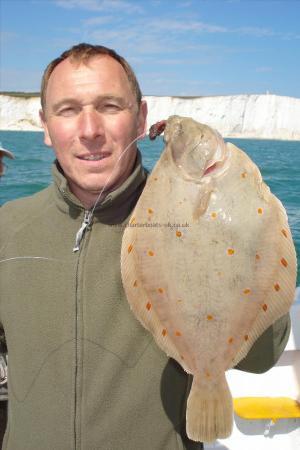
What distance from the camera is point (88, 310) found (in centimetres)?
179

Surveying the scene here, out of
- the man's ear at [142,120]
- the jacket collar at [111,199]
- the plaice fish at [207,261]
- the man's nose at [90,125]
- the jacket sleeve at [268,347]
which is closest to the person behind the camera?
the plaice fish at [207,261]

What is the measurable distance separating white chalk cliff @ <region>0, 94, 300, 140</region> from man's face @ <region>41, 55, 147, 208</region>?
70.9m

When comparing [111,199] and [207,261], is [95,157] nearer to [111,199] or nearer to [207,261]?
[111,199]

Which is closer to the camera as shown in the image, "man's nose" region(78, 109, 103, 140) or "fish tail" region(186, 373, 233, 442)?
"fish tail" region(186, 373, 233, 442)

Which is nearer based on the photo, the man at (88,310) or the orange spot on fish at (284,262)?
the orange spot on fish at (284,262)

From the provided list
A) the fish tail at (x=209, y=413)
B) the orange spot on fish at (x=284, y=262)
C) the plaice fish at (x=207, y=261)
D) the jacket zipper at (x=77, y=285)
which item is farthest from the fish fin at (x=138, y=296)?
the orange spot on fish at (x=284, y=262)

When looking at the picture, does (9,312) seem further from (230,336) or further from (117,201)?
(230,336)

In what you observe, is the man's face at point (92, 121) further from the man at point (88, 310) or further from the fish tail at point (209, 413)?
the fish tail at point (209, 413)

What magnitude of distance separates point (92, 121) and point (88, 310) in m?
0.79

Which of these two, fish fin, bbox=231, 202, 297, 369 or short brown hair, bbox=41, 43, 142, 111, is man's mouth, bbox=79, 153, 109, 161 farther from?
fish fin, bbox=231, 202, 297, 369

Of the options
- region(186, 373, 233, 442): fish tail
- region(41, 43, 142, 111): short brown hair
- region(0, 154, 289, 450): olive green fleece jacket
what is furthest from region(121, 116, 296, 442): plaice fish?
region(41, 43, 142, 111): short brown hair

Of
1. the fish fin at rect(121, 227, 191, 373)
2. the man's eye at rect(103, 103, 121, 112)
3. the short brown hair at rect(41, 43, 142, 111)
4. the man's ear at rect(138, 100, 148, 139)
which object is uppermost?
the short brown hair at rect(41, 43, 142, 111)

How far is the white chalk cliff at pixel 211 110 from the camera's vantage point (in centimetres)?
7231

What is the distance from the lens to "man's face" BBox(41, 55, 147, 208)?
1.75 meters
